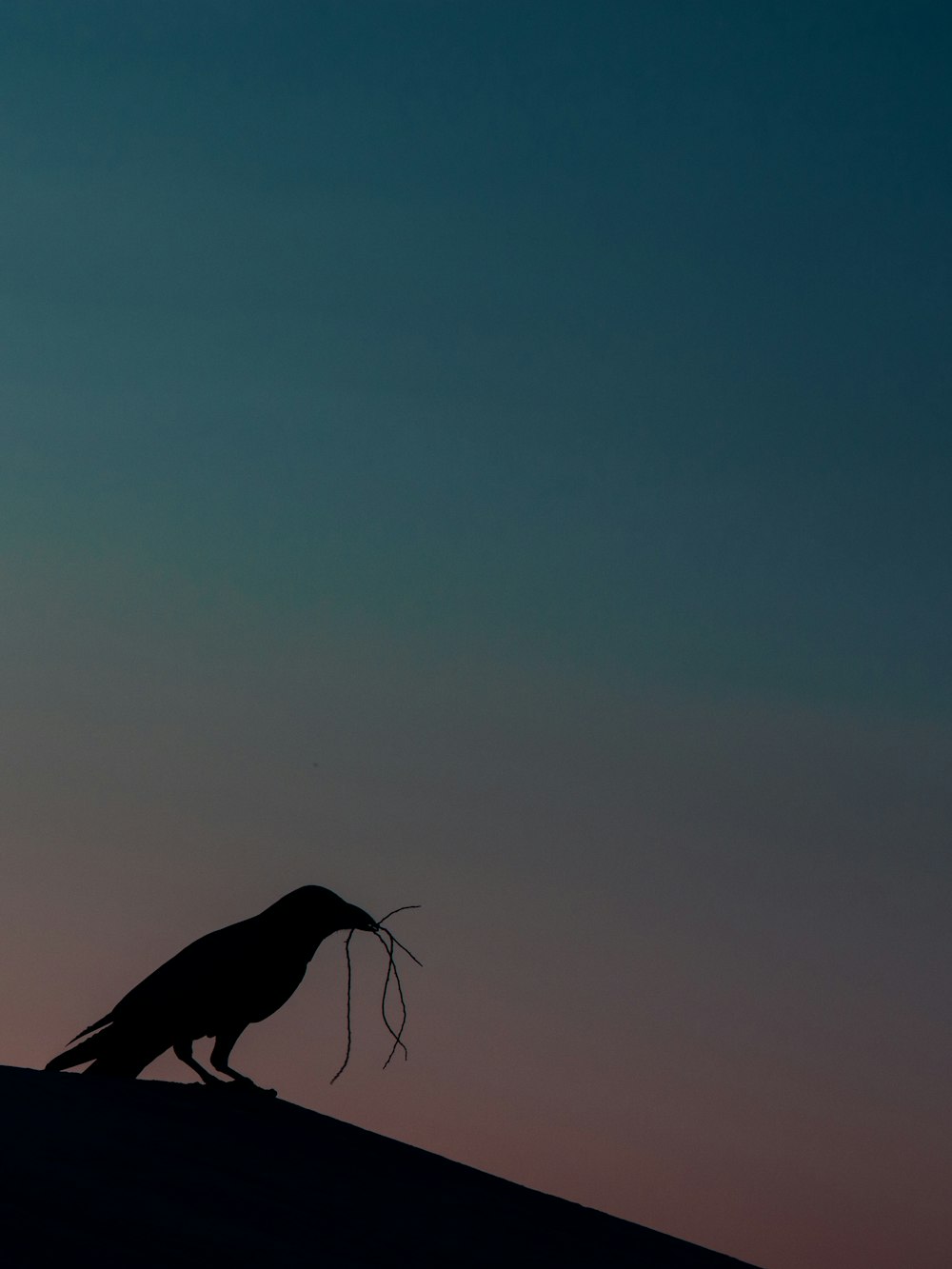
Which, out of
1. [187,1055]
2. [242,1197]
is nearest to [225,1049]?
[187,1055]

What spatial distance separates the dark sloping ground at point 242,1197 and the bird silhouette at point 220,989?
0.31 m

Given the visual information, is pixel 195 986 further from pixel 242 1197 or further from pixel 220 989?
pixel 242 1197

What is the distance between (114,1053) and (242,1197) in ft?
7.35

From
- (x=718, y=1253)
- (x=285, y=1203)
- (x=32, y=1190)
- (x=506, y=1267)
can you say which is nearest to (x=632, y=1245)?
(x=718, y=1253)

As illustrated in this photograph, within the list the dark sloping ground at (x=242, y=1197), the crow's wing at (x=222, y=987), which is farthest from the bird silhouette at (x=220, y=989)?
the dark sloping ground at (x=242, y=1197)

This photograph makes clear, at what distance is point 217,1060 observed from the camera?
802 centimetres

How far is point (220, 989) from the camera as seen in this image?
7863 mm

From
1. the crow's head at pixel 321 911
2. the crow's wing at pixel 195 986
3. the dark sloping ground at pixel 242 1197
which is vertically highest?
the crow's head at pixel 321 911

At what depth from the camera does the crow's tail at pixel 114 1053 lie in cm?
796

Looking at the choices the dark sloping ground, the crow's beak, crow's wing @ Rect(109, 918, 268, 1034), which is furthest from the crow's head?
the dark sloping ground

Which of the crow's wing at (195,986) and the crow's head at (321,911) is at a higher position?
the crow's head at (321,911)

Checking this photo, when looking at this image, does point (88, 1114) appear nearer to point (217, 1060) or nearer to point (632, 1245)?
point (217, 1060)

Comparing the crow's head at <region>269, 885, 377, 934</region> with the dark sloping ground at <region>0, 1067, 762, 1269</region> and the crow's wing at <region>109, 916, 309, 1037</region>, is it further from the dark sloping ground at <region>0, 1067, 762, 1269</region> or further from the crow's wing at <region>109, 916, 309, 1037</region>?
the dark sloping ground at <region>0, 1067, 762, 1269</region>

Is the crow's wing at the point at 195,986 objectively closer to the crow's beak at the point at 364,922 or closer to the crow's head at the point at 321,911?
the crow's head at the point at 321,911
